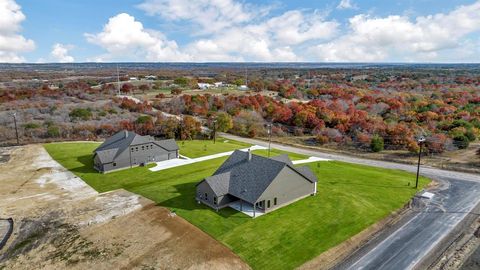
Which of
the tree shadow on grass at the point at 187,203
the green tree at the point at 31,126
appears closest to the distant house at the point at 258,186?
the tree shadow on grass at the point at 187,203

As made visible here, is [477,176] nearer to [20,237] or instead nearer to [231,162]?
[231,162]

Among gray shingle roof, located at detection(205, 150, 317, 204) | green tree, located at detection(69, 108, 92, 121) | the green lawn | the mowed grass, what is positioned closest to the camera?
the mowed grass

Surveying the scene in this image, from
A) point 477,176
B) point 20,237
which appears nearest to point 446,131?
point 477,176

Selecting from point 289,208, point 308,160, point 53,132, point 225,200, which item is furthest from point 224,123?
point 289,208

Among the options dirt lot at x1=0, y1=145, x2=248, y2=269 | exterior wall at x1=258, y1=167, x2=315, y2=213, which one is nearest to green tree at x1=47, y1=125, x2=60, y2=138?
dirt lot at x1=0, y1=145, x2=248, y2=269

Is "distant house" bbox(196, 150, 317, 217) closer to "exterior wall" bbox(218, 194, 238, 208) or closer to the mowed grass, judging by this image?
"exterior wall" bbox(218, 194, 238, 208)

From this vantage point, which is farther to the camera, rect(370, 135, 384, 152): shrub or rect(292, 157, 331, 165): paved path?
rect(370, 135, 384, 152): shrub
